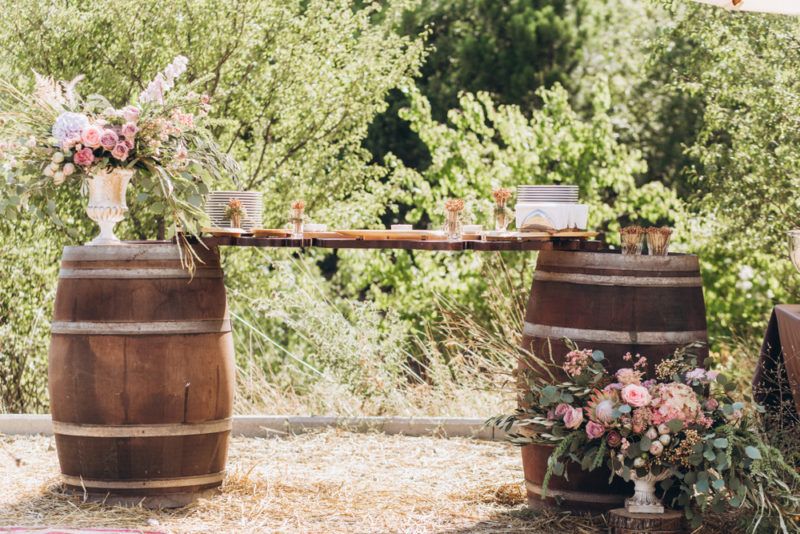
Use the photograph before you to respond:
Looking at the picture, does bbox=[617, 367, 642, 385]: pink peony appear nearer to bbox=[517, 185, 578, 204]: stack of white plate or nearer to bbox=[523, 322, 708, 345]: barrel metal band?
bbox=[523, 322, 708, 345]: barrel metal band

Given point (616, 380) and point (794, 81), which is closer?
point (616, 380)

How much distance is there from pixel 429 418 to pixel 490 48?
10.3 metres

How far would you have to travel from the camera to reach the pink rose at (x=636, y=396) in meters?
4.13

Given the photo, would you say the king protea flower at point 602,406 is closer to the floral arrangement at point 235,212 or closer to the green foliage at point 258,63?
the floral arrangement at point 235,212

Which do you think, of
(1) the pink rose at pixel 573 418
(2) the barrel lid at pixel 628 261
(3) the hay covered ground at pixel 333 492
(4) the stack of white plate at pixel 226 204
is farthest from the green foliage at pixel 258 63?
(1) the pink rose at pixel 573 418

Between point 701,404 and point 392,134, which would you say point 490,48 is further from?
point 701,404

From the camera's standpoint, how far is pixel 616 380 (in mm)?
4473

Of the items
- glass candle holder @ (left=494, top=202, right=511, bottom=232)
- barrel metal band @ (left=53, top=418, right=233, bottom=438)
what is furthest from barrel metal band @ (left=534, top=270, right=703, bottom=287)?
barrel metal band @ (left=53, top=418, right=233, bottom=438)

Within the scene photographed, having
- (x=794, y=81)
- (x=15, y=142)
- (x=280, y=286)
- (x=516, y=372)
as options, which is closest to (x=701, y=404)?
(x=516, y=372)

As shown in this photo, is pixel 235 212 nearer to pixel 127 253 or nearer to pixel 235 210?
pixel 235 210

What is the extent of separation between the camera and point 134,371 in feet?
15.6

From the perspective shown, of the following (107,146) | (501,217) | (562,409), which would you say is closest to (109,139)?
(107,146)

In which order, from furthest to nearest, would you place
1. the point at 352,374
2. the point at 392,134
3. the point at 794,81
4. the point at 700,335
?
the point at 392,134 < the point at 794,81 < the point at 352,374 < the point at 700,335

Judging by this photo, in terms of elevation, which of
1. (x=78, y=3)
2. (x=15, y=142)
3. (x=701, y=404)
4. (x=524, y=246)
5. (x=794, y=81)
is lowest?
(x=701, y=404)
